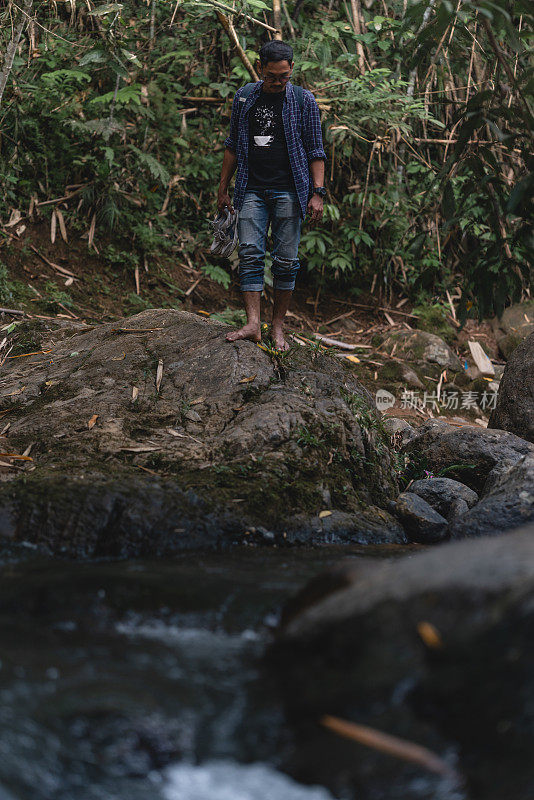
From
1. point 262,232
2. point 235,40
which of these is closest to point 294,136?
point 262,232

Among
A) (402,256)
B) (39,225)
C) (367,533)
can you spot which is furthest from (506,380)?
(39,225)

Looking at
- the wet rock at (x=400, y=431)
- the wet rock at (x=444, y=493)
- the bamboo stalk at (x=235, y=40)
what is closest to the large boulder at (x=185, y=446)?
the wet rock at (x=444, y=493)

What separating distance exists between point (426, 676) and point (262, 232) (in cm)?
340

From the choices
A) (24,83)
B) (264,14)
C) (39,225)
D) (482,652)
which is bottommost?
(39,225)

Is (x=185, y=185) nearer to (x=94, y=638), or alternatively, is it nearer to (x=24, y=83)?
(x=24, y=83)

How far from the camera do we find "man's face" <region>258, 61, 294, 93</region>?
4.06m

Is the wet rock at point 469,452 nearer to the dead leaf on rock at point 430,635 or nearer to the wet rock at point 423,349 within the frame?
the dead leaf on rock at point 430,635

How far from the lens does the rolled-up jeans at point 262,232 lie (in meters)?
4.36

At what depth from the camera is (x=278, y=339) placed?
444cm

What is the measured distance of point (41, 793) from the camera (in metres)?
1.35

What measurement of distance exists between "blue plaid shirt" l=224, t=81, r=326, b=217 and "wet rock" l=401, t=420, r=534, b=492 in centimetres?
185

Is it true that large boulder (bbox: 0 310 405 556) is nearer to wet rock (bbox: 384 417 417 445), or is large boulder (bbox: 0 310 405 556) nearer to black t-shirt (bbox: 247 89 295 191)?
wet rock (bbox: 384 417 417 445)

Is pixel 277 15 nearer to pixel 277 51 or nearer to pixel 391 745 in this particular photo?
pixel 277 51

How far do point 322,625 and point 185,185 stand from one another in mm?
7537
